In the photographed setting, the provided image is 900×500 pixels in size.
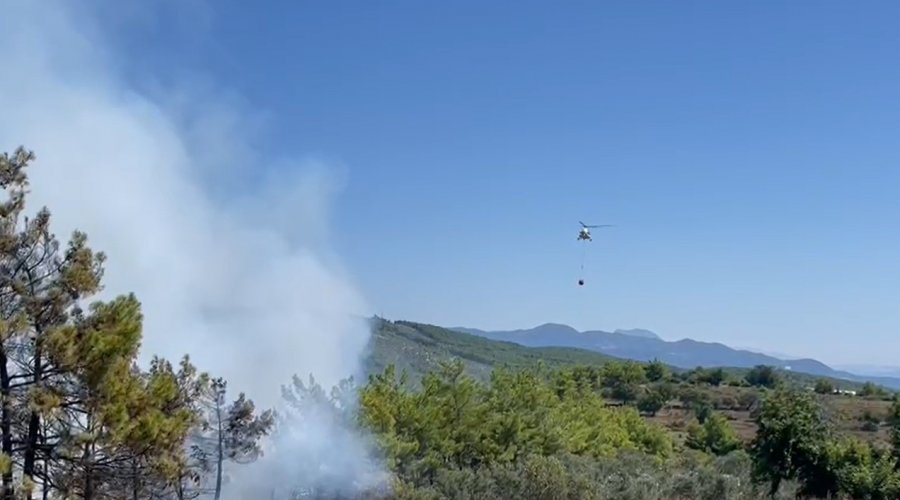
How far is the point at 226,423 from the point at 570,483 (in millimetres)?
8371

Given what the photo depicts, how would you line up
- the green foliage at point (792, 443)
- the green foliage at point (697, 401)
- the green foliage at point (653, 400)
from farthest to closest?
the green foliage at point (653, 400)
the green foliage at point (697, 401)
the green foliage at point (792, 443)

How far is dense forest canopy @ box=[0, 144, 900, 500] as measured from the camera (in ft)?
35.4

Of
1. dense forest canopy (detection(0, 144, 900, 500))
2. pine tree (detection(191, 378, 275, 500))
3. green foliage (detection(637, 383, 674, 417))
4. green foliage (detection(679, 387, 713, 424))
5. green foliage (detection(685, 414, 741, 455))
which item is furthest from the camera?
green foliage (detection(637, 383, 674, 417))

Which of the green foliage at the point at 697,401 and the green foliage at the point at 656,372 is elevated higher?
the green foliage at the point at 656,372

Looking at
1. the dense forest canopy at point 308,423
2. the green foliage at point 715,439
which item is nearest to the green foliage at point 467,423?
the dense forest canopy at point 308,423

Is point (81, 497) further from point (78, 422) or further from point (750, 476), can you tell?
point (750, 476)

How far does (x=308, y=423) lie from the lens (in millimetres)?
25047

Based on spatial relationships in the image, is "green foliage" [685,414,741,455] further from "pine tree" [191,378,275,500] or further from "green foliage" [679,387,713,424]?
"pine tree" [191,378,275,500]

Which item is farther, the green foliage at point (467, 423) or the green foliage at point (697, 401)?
the green foliage at point (697, 401)

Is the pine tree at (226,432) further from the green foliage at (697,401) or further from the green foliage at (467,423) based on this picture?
the green foliage at (697,401)

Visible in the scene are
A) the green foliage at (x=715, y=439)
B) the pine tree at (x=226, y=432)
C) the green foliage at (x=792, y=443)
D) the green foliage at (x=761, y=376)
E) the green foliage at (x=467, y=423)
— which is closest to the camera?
the pine tree at (x=226, y=432)

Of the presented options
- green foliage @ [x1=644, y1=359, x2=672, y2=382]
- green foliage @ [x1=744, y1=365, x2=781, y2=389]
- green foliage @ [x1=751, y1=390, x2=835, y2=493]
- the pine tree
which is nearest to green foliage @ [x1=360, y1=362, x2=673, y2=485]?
the pine tree

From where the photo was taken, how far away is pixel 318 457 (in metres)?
23.7

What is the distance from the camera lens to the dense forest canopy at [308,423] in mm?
10781
